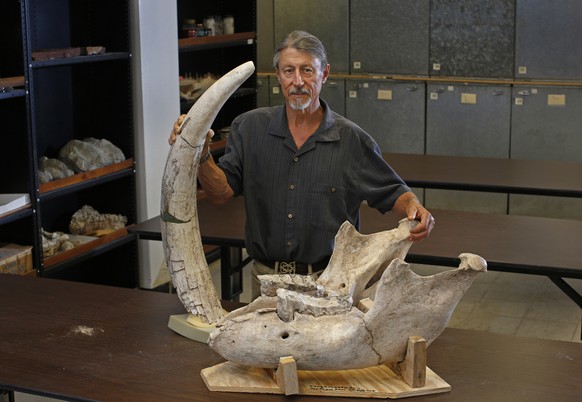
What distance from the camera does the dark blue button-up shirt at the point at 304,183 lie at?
11.6ft

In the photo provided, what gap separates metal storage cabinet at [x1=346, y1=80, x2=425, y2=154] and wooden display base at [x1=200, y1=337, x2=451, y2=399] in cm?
576

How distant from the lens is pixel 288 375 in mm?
2625

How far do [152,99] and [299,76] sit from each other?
2853 mm

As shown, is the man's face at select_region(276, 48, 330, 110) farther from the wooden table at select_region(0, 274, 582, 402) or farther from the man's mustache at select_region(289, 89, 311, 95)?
the wooden table at select_region(0, 274, 582, 402)

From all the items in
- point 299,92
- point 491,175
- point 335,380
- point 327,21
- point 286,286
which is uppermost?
point 327,21

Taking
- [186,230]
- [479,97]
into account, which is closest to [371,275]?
[186,230]

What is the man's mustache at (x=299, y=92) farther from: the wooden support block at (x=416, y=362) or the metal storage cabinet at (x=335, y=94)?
the metal storage cabinet at (x=335, y=94)

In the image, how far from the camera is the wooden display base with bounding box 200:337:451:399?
264cm

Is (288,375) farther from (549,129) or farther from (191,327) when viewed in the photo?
(549,129)

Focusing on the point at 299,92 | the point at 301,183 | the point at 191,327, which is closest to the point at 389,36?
the point at 301,183

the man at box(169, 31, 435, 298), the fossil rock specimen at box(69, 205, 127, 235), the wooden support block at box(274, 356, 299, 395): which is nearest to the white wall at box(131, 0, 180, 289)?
the fossil rock specimen at box(69, 205, 127, 235)

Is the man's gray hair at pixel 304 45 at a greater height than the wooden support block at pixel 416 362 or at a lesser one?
greater

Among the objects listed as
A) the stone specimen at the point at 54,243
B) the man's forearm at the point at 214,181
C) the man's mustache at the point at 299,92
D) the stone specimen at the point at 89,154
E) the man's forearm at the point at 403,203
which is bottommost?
the stone specimen at the point at 54,243

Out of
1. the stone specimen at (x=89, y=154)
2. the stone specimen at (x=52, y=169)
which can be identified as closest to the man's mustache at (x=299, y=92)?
the stone specimen at (x=52, y=169)
